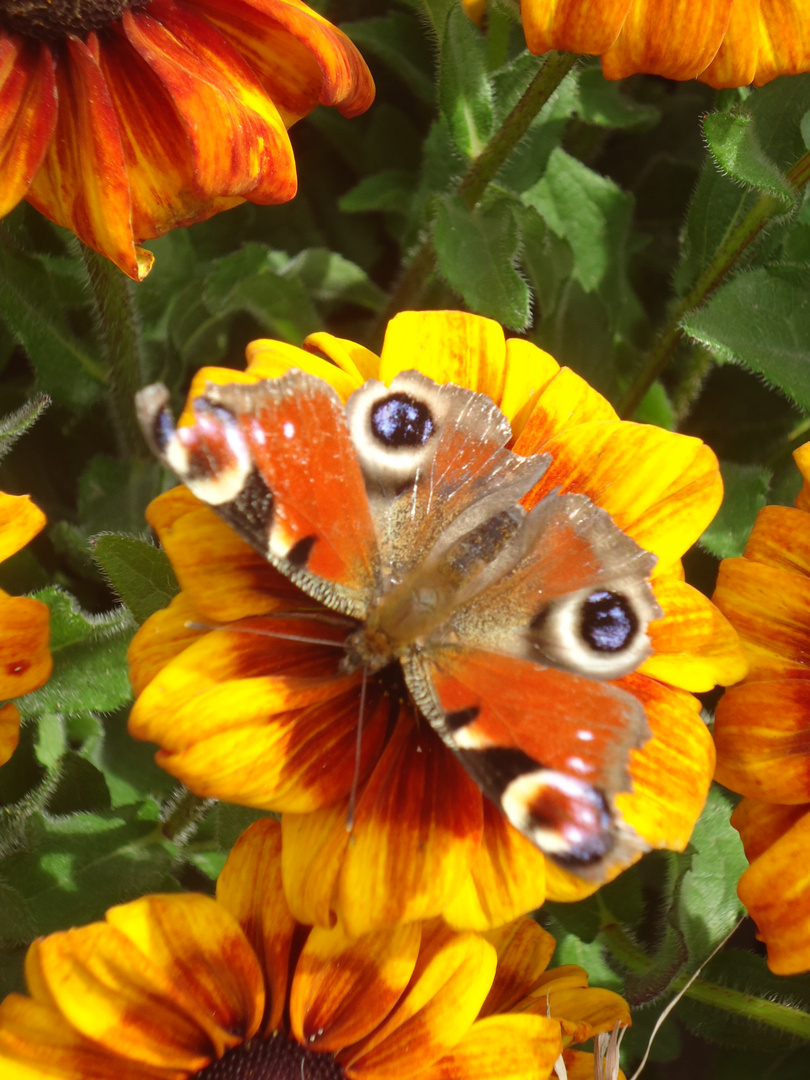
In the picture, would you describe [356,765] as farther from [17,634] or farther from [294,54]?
[294,54]

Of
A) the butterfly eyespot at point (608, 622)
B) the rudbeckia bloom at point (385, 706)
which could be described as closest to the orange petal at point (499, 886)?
the rudbeckia bloom at point (385, 706)

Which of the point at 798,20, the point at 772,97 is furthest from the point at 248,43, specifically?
the point at 772,97

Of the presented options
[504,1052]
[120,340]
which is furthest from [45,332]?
[504,1052]

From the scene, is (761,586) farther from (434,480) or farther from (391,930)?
(391,930)

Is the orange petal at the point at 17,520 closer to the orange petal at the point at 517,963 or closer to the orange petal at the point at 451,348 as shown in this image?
the orange petal at the point at 451,348

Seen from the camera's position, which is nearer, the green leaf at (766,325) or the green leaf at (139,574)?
the green leaf at (139,574)
